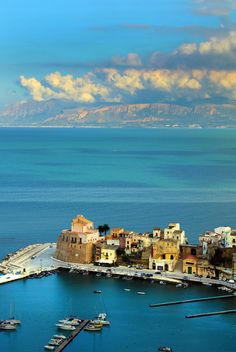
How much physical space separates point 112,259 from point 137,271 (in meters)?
2.07

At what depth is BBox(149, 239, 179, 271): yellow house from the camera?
128 feet

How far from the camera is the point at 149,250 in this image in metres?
39.9

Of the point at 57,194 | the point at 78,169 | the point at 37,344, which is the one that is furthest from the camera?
the point at 78,169

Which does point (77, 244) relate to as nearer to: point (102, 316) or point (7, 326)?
point (102, 316)

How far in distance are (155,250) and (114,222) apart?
14.3 m

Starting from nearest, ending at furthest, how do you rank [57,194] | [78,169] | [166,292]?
[166,292]
[57,194]
[78,169]

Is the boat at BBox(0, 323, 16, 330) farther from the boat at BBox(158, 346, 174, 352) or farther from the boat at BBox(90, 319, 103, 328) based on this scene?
the boat at BBox(158, 346, 174, 352)

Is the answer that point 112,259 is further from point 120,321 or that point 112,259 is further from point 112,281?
point 120,321

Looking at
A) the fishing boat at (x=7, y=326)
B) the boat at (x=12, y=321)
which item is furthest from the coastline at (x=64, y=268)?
the fishing boat at (x=7, y=326)

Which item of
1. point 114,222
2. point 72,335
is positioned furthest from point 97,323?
point 114,222

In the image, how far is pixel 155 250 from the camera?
39.4 m

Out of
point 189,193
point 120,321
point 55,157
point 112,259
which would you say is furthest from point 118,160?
point 120,321

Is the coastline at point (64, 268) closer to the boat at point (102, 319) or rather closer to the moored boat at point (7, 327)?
the boat at point (102, 319)

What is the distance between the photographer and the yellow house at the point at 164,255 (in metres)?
39.1
